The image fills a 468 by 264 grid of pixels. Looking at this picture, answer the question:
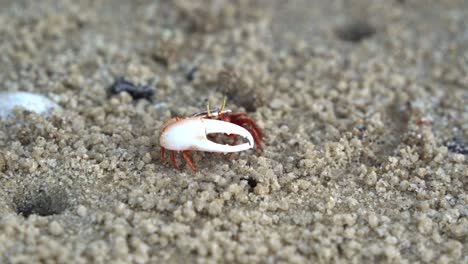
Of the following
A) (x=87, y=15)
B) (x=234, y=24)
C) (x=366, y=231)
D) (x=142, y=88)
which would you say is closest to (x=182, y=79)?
(x=142, y=88)

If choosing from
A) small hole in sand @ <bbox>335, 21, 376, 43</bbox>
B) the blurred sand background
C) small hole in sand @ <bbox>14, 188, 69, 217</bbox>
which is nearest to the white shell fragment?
the blurred sand background

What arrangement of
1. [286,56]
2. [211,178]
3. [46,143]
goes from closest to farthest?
[211,178]
[46,143]
[286,56]

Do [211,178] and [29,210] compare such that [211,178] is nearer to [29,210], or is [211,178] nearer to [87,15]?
[29,210]

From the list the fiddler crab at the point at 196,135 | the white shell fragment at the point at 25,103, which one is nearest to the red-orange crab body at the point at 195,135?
the fiddler crab at the point at 196,135

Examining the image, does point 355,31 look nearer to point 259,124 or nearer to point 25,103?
point 259,124

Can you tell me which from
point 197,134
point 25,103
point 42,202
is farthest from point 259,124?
point 25,103
